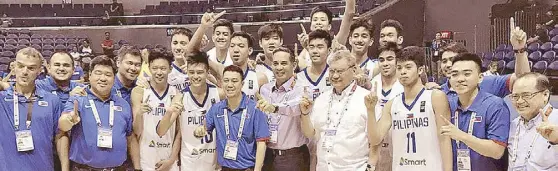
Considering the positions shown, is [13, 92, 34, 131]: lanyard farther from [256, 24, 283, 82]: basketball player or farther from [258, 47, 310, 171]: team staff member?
[256, 24, 283, 82]: basketball player

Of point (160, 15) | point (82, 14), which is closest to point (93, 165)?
point (160, 15)

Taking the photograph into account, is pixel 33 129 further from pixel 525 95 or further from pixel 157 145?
pixel 525 95

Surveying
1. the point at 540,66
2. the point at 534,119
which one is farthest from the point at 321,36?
the point at 540,66

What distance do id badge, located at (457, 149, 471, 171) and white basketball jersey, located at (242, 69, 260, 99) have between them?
2.01m

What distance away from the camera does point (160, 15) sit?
740 inches

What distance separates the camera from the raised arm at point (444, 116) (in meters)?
4.08

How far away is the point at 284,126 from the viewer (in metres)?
4.94

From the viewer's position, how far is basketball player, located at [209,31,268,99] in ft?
17.8

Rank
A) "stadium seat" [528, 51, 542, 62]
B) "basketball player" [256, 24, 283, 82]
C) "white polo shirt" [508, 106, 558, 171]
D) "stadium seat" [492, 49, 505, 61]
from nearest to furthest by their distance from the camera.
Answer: "white polo shirt" [508, 106, 558, 171]
"basketball player" [256, 24, 283, 82]
"stadium seat" [528, 51, 542, 62]
"stadium seat" [492, 49, 505, 61]

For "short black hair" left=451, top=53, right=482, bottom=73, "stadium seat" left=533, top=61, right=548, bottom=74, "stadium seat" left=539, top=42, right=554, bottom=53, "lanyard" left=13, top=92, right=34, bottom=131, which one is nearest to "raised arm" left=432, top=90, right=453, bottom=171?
"short black hair" left=451, top=53, right=482, bottom=73

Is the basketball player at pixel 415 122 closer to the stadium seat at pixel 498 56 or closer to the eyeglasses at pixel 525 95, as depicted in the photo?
the eyeglasses at pixel 525 95

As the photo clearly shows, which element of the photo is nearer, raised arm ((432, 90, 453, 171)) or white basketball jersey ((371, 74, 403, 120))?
raised arm ((432, 90, 453, 171))

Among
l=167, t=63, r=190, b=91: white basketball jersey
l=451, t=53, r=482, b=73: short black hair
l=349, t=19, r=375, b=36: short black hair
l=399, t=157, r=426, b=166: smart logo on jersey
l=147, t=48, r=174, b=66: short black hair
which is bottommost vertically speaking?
l=399, t=157, r=426, b=166: smart logo on jersey

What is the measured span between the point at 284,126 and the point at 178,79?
1.21m
